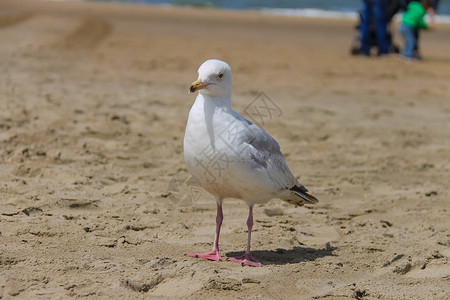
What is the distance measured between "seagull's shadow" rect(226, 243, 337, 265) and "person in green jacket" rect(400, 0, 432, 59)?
1196 centimetres

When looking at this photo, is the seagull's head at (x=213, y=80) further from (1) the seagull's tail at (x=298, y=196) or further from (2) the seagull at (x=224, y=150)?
(1) the seagull's tail at (x=298, y=196)

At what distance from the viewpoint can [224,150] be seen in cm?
404

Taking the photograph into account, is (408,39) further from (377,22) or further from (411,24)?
(377,22)

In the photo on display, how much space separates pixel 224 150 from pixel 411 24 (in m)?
12.7

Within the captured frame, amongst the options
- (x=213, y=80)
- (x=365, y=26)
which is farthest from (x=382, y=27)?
(x=213, y=80)

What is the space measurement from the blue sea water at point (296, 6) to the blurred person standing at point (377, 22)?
15631mm

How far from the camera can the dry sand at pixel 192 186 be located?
12.9ft

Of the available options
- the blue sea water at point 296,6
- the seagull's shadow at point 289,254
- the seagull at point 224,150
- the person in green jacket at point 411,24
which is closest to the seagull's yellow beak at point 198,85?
the seagull at point 224,150

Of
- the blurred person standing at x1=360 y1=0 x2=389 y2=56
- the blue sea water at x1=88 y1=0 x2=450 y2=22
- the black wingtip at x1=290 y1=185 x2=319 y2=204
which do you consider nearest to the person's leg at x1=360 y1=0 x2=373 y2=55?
the blurred person standing at x1=360 y1=0 x2=389 y2=56

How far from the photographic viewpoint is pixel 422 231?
5.16 m

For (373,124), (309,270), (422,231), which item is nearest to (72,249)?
(309,270)

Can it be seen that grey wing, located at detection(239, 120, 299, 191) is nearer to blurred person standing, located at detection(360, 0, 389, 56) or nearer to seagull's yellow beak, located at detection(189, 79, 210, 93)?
seagull's yellow beak, located at detection(189, 79, 210, 93)

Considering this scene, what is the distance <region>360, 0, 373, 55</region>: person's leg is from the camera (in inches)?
624

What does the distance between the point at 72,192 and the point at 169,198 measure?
82cm
